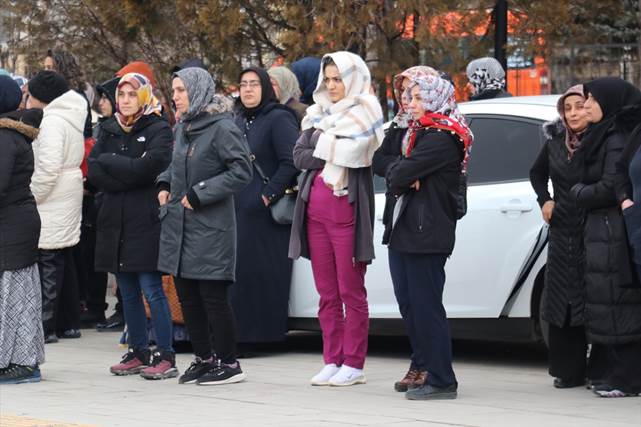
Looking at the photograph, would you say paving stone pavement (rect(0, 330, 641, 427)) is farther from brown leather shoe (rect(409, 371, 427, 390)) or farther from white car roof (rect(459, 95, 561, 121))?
white car roof (rect(459, 95, 561, 121))

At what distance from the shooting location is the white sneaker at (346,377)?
364 inches

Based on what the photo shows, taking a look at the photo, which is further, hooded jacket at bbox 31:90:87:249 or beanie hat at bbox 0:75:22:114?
hooded jacket at bbox 31:90:87:249

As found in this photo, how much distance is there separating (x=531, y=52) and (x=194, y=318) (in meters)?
5.73

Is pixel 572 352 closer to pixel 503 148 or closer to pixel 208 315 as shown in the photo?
pixel 503 148

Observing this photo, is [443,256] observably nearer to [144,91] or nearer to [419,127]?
[419,127]

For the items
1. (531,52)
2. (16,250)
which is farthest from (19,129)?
(531,52)

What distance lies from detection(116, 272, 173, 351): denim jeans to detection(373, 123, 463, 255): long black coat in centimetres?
189

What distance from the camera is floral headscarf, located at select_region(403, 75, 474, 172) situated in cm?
858

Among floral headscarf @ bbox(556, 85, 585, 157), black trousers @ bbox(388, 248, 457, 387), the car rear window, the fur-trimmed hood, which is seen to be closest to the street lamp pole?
the car rear window

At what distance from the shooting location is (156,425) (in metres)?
7.91

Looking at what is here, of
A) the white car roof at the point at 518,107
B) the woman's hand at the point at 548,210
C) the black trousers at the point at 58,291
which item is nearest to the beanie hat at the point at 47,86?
the black trousers at the point at 58,291

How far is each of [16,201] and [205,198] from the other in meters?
1.31

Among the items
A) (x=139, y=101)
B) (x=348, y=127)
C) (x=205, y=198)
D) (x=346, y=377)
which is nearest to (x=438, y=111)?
(x=348, y=127)

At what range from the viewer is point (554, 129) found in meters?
9.14
